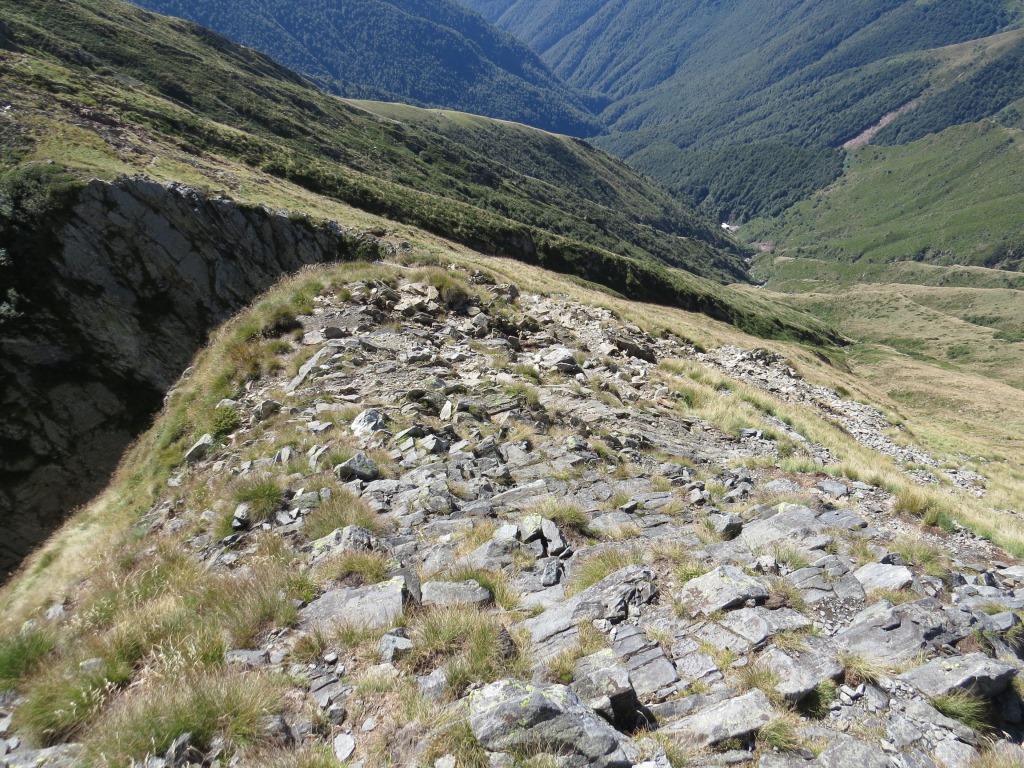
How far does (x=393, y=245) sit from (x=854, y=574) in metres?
32.8

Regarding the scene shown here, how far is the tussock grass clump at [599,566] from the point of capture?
21.1ft

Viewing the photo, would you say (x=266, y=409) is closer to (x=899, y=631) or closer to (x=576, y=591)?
(x=576, y=591)

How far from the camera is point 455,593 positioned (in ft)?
20.2

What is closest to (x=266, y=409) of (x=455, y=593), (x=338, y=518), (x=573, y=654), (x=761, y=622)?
(x=338, y=518)

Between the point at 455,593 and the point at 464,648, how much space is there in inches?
43.7

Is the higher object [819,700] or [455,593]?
[455,593]

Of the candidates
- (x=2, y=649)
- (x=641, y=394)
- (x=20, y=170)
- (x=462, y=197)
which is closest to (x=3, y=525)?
(x=20, y=170)

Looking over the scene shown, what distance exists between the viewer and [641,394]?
52.7 ft

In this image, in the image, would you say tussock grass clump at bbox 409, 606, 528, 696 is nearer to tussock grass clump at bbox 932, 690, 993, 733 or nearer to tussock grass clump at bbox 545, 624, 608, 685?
tussock grass clump at bbox 545, 624, 608, 685

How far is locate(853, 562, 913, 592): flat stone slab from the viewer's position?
617cm

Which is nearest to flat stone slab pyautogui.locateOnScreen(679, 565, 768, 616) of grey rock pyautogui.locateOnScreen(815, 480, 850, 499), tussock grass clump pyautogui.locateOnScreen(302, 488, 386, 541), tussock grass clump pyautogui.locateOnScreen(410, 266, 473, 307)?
tussock grass clump pyautogui.locateOnScreen(302, 488, 386, 541)

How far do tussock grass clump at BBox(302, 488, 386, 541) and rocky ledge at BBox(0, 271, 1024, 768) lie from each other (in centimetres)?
4

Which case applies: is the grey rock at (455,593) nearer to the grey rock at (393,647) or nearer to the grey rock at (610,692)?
the grey rock at (393,647)

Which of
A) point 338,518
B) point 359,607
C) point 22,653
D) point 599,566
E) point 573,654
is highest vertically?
point 338,518
